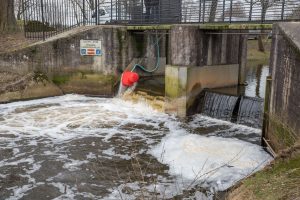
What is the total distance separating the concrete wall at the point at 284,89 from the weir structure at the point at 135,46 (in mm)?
2662

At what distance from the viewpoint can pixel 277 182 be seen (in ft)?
14.8

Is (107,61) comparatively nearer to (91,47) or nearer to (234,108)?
(91,47)

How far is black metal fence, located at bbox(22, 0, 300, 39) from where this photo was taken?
Answer: 1289cm

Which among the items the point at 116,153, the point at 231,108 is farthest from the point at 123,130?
the point at 231,108

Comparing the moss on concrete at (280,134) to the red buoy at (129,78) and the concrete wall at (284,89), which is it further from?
the red buoy at (129,78)

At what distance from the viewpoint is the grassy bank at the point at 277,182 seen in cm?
418

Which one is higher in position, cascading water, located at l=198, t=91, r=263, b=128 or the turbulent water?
cascading water, located at l=198, t=91, r=263, b=128

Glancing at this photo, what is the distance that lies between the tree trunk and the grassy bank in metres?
17.0

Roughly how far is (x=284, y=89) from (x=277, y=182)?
4.12 meters

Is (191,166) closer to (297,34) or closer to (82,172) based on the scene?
(82,172)

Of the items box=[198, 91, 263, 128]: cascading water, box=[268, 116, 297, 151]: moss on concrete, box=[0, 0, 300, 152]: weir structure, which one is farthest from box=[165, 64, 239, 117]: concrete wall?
box=[268, 116, 297, 151]: moss on concrete

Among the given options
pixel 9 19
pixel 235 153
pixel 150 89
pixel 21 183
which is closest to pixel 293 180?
pixel 235 153

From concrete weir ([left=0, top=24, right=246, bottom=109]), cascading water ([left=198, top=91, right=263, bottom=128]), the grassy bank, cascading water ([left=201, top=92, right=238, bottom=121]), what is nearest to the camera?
the grassy bank

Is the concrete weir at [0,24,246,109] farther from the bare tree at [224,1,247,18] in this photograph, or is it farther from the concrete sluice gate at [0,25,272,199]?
the bare tree at [224,1,247,18]
